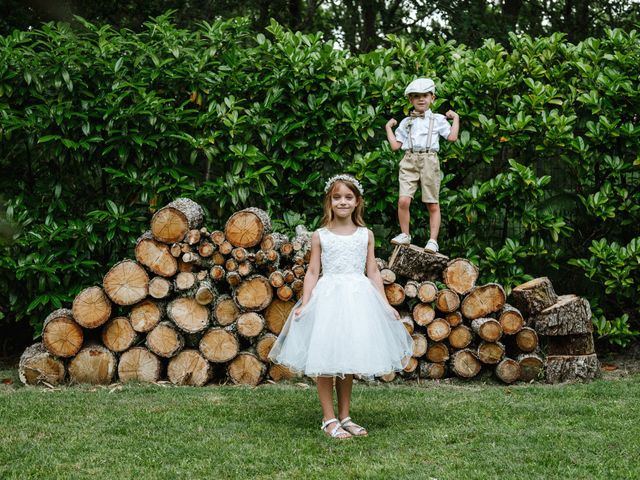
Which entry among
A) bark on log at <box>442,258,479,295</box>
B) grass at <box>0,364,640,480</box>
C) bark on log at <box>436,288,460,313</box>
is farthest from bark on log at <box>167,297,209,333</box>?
bark on log at <box>442,258,479,295</box>

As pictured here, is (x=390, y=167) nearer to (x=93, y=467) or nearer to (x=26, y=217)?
(x=26, y=217)

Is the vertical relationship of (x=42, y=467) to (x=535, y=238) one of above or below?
below

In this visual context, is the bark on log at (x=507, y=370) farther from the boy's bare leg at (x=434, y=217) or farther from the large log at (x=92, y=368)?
the large log at (x=92, y=368)

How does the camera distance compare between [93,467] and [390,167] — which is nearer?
[93,467]

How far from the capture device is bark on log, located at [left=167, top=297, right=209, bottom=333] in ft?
20.9

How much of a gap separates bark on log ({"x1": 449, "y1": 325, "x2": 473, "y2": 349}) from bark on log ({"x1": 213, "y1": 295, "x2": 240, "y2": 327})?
72.0 inches

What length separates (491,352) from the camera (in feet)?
21.7

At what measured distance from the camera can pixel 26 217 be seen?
6887 millimetres

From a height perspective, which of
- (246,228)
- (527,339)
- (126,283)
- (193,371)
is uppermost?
→ (246,228)

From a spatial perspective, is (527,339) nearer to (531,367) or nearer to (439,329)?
(531,367)

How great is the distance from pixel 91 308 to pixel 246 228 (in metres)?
1.42

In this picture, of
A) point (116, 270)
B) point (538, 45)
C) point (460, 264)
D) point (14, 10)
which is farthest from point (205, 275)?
point (14, 10)

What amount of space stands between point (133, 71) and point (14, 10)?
4860 mm

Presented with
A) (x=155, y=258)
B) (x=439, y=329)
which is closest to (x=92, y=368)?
(x=155, y=258)
